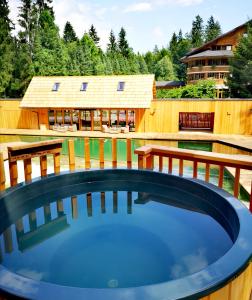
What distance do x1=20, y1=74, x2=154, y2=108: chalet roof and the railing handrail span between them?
54.8ft

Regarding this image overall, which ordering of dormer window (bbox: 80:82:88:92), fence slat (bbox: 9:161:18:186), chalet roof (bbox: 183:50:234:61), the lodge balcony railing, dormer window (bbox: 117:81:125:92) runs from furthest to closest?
chalet roof (bbox: 183:50:234:61)
dormer window (bbox: 80:82:88:92)
dormer window (bbox: 117:81:125:92)
fence slat (bbox: 9:161:18:186)
the lodge balcony railing

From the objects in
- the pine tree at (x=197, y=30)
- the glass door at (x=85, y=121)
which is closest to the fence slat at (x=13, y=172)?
the glass door at (x=85, y=121)

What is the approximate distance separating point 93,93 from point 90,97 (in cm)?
48

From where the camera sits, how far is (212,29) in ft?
244

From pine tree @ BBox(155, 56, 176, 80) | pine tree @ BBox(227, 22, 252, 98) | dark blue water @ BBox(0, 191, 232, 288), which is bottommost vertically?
dark blue water @ BBox(0, 191, 232, 288)

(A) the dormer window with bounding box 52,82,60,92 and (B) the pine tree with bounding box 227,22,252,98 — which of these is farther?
(B) the pine tree with bounding box 227,22,252,98

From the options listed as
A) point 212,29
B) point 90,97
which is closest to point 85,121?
point 90,97

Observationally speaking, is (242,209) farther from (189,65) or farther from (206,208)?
(189,65)

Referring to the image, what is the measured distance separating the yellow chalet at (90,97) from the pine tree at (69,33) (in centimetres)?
3254

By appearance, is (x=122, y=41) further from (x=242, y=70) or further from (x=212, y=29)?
(x=242, y=70)

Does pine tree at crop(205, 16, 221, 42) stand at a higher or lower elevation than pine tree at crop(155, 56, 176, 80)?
higher

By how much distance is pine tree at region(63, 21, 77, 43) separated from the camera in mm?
53844

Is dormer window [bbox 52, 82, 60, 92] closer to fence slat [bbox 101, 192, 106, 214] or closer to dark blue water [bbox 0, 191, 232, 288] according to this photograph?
fence slat [bbox 101, 192, 106, 214]

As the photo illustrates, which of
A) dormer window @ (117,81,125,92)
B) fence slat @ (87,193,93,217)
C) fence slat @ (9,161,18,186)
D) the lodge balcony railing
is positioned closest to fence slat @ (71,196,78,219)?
fence slat @ (87,193,93,217)
